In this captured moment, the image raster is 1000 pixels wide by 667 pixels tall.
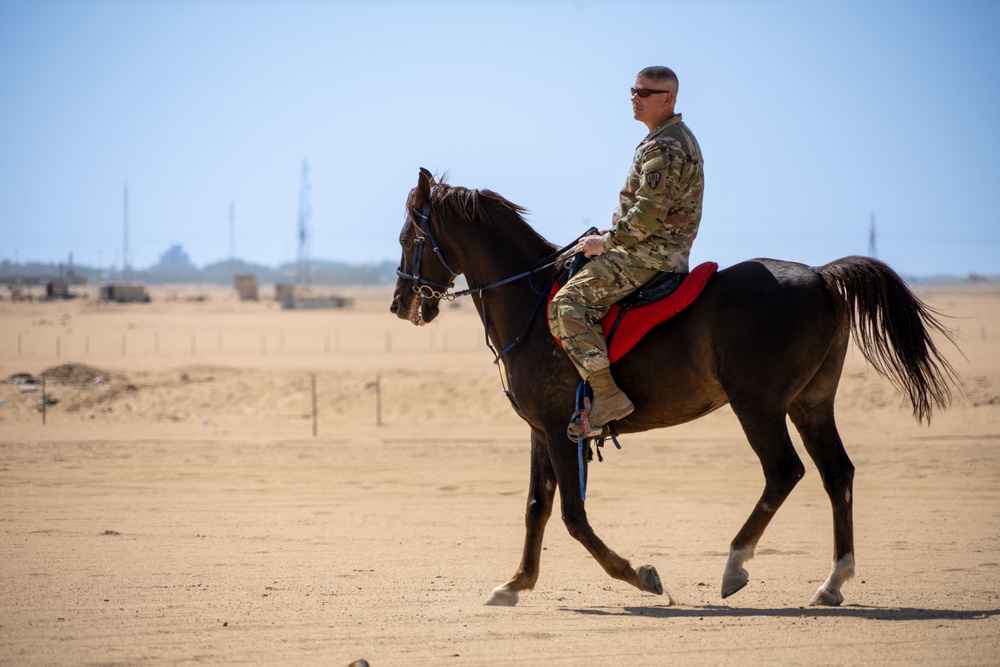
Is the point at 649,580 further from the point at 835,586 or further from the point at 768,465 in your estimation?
the point at 835,586

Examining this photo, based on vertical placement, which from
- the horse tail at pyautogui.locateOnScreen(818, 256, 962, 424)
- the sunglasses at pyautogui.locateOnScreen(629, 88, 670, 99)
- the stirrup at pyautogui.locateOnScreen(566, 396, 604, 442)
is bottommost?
the stirrup at pyautogui.locateOnScreen(566, 396, 604, 442)

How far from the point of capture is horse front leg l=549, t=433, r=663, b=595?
6.82 meters

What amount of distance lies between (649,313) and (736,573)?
73.3 inches

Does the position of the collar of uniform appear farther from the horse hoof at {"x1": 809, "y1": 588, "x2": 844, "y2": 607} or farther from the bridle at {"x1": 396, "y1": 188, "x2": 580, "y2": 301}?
the horse hoof at {"x1": 809, "y1": 588, "x2": 844, "y2": 607}

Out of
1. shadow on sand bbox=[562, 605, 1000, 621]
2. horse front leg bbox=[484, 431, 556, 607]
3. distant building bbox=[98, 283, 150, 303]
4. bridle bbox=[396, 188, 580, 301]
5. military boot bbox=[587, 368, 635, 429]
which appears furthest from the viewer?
distant building bbox=[98, 283, 150, 303]

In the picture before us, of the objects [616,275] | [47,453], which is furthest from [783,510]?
[47,453]

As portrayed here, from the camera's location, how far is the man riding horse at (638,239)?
6.62 meters

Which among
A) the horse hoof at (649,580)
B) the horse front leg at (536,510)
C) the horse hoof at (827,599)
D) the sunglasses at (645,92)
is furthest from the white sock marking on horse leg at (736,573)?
the sunglasses at (645,92)

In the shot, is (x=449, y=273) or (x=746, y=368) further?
(x=449, y=273)

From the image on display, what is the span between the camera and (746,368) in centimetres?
645

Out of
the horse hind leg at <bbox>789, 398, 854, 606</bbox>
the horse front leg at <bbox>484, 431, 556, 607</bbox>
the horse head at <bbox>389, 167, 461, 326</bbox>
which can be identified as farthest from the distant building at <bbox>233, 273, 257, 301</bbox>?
the horse hind leg at <bbox>789, 398, 854, 606</bbox>

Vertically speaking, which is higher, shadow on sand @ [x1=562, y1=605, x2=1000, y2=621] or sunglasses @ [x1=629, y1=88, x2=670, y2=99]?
sunglasses @ [x1=629, y1=88, x2=670, y2=99]

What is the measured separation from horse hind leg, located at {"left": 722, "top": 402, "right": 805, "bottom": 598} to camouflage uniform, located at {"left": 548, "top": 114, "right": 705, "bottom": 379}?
108 centimetres

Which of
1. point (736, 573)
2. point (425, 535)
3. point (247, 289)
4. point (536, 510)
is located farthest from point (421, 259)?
Answer: point (247, 289)
